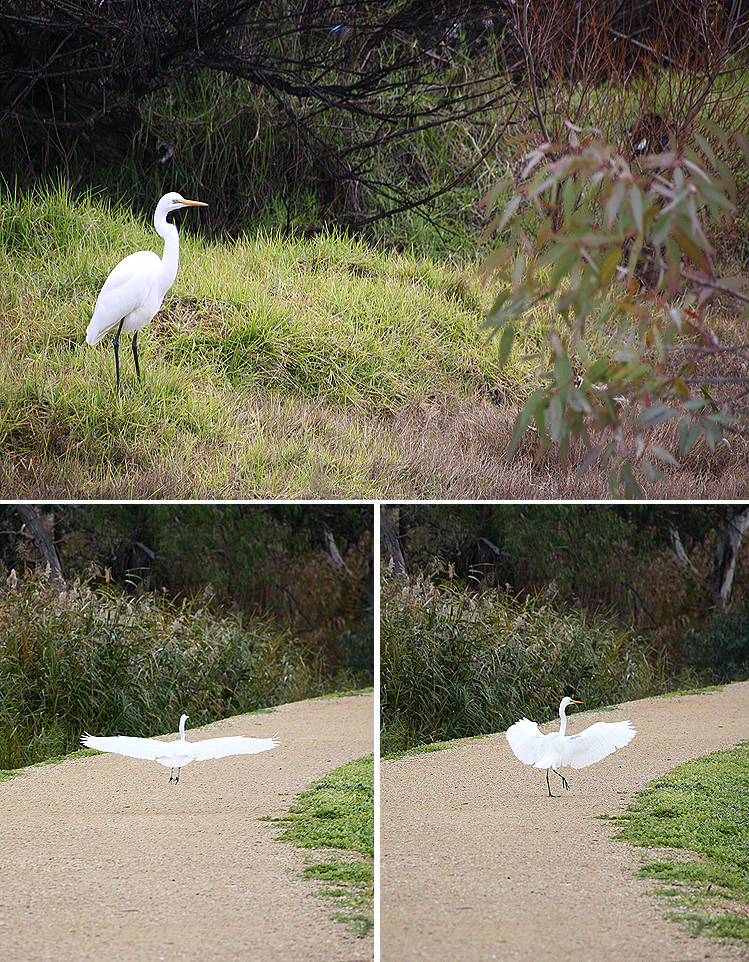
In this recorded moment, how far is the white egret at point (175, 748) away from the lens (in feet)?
8.05

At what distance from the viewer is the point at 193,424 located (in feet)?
13.2

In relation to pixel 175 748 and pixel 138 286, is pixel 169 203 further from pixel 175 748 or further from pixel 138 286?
pixel 175 748

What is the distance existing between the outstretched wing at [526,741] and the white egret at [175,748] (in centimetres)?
67

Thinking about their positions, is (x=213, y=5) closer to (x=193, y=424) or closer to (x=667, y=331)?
(x=193, y=424)

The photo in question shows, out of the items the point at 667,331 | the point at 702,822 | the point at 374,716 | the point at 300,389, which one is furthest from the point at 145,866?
the point at 300,389

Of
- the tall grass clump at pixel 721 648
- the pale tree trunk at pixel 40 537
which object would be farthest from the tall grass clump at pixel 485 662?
the pale tree trunk at pixel 40 537

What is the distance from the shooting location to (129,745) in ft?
8.08

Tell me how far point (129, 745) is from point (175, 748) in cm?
13

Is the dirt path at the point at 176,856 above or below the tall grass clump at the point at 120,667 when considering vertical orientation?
below

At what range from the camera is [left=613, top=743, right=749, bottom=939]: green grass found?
235cm

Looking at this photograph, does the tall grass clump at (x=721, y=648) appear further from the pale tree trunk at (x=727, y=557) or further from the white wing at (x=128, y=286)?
the white wing at (x=128, y=286)

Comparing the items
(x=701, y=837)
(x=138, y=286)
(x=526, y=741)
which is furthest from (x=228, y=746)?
(x=138, y=286)

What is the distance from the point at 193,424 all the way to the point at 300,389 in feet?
2.37

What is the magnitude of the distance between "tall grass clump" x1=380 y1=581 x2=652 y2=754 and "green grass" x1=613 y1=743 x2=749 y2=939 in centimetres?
30
